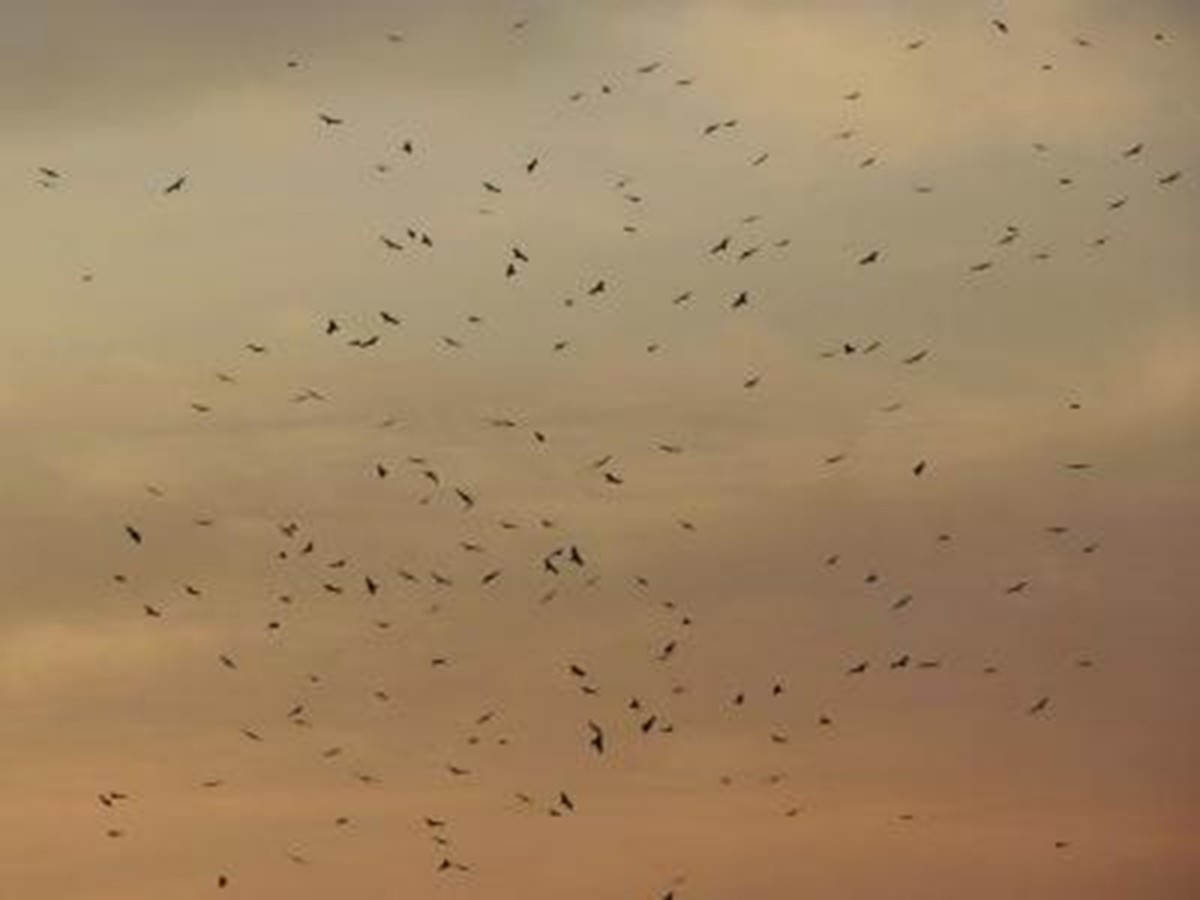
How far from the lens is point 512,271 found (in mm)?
39781

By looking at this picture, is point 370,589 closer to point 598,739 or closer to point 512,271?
point 598,739

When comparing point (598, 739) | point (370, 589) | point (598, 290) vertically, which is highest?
point (598, 290)

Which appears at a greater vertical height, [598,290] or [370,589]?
[598,290]

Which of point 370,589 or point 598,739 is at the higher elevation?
point 370,589

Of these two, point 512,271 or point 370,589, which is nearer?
point 512,271

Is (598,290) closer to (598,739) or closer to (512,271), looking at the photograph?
(512,271)

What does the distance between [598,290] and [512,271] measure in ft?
15.4

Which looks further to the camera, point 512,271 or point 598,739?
point 598,739

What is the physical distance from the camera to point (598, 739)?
4700 cm

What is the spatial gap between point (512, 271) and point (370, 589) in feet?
68.7

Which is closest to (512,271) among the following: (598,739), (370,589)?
(370,589)

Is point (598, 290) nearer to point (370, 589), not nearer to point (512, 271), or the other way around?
point (512, 271)

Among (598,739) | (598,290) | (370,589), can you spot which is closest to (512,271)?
(598,290)

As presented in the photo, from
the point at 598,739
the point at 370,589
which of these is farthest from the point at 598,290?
the point at 598,739
